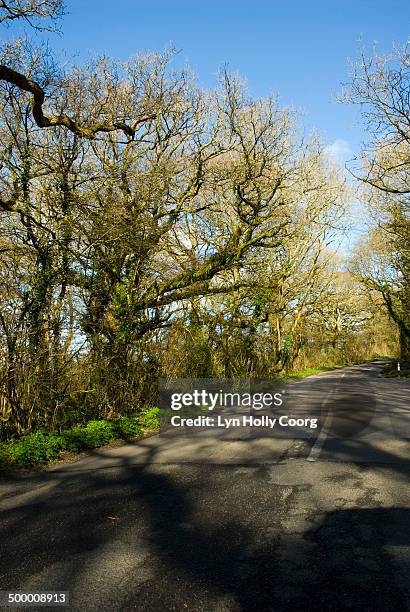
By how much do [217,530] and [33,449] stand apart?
4489 mm

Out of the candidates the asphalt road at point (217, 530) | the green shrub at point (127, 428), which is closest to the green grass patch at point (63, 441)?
the green shrub at point (127, 428)

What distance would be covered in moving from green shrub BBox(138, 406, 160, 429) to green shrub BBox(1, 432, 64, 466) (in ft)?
9.93

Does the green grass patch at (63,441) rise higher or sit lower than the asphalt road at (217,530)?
higher

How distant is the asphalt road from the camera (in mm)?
3602

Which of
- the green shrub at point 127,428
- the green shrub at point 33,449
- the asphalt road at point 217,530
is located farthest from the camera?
the green shrub at point 127,428

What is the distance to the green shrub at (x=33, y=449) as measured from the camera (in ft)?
26.2

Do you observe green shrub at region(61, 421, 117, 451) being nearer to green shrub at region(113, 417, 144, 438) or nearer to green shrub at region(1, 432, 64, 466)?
green shrub at region(113, 417, 144, 438)

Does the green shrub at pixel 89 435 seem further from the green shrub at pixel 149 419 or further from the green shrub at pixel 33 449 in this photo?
the green shrub at pixel 149 419

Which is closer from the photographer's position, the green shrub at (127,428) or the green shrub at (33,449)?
the green shrub at (33,449)

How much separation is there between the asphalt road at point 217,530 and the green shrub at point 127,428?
1877 millimetres

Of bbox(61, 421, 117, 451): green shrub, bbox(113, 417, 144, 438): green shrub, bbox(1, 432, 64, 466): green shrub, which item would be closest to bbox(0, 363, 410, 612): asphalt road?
bbox(1, 432, 64, 466): green shrub

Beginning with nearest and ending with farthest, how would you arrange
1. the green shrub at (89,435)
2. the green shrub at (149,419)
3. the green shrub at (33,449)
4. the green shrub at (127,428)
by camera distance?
1. the green shrub at (33,449)
2. the green shrub at (89,435)
3. the green shrub at (127,428)
4. the green shrub at (149,419)

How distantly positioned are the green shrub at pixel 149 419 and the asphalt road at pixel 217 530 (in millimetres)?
2904

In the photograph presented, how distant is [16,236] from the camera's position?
412 inches
